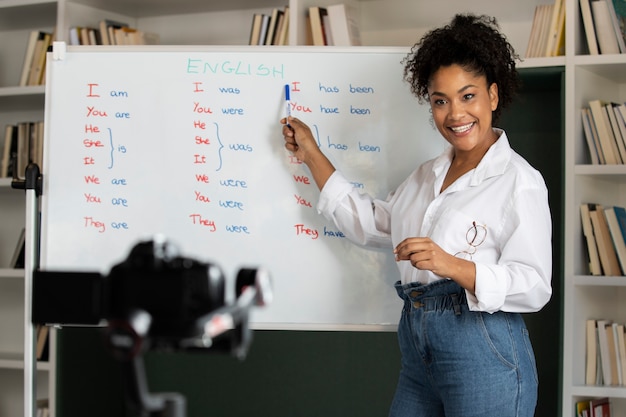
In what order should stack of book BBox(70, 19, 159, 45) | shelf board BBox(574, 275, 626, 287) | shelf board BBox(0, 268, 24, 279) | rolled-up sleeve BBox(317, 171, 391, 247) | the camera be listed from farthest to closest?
shelf board BBox(0, 268, 24, 279) < stack of book BBox(70, 19, 159, 45) < shelf board BBox(574, 275, 626, 287) < rolled-up sleeve BBox(317, 171, 391, 247) < the camera

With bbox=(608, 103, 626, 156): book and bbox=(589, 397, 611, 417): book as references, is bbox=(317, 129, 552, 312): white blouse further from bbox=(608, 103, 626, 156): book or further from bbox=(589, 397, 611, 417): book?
bbox=(589, 397, 611, 417): book

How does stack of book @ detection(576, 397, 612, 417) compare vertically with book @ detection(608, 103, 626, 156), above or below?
below

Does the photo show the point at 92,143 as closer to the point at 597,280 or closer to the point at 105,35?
the point at 105,35

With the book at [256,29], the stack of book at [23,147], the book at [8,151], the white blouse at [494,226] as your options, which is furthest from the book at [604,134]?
the book at [8,151]

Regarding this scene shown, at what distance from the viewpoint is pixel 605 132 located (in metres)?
2.96

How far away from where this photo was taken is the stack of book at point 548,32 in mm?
2965

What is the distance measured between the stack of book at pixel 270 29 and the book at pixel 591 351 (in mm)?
1480

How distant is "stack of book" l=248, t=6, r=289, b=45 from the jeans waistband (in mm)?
1516

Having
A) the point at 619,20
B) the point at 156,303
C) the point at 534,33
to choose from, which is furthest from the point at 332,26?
A: the point at 156,303

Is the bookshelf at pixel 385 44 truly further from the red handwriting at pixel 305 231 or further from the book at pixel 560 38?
the red handwriting at pixel 305 231

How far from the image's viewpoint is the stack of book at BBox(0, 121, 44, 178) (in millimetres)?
3684

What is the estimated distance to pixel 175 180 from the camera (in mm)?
2553

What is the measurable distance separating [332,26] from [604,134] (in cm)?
103

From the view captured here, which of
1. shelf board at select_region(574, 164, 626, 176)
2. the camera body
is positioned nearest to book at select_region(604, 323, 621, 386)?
shelf board at select_region(574, 164, 626, 176)
